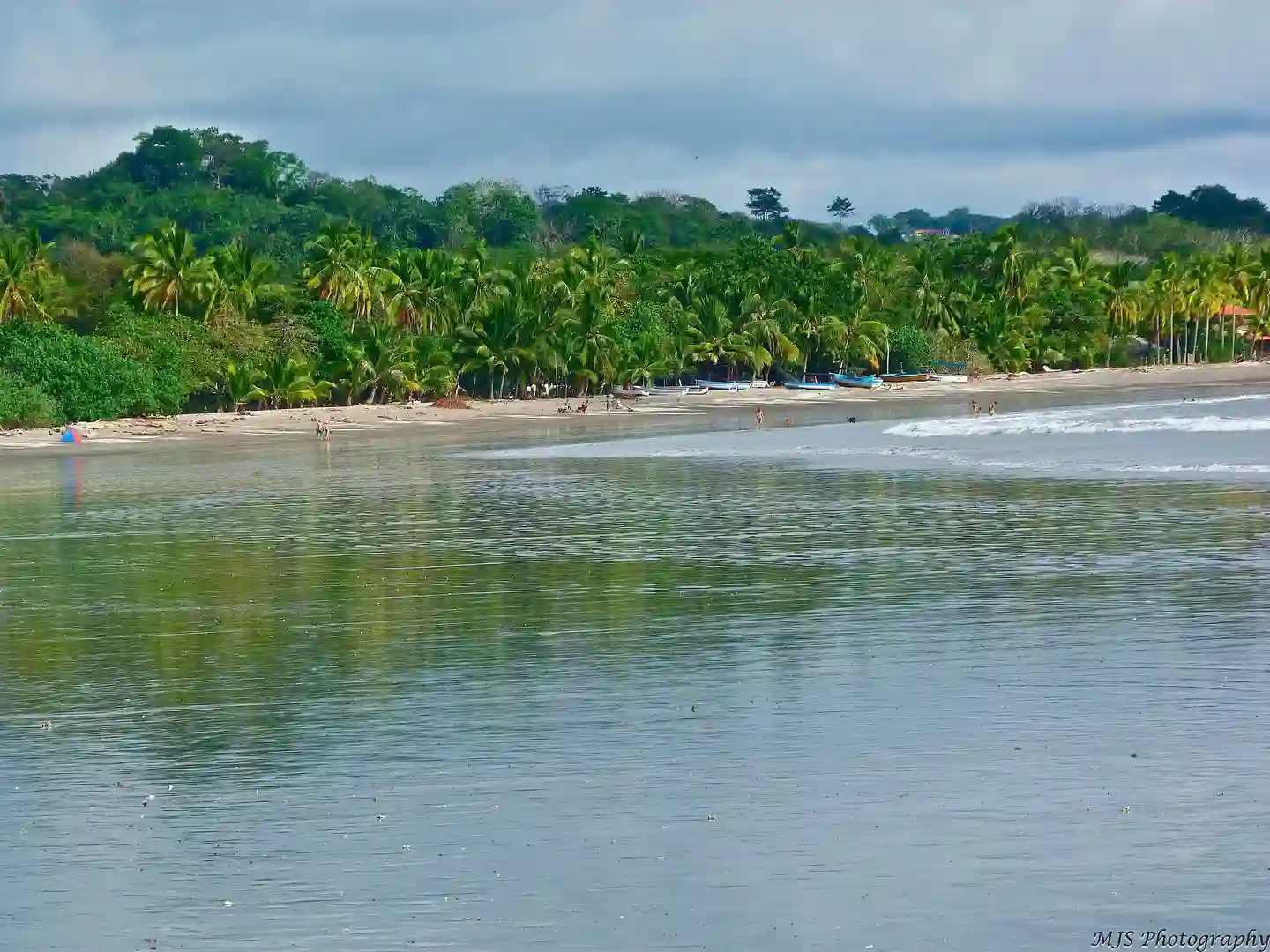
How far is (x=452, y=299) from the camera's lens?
105062 mm

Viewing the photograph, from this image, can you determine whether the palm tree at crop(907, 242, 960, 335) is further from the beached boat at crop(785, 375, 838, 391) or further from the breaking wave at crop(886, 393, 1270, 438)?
the breaking wave at crop(886, 393, 1270, 438)

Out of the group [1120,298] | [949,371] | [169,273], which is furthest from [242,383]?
[1120,298]

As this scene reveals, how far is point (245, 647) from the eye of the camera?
2247 cm

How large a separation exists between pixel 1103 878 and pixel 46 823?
809 cm

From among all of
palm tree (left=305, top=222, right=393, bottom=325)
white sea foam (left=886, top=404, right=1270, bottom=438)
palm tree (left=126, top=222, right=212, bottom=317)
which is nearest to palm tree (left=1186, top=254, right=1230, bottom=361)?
white sea foam (left=886, top=404, right=1270, bottom=438)

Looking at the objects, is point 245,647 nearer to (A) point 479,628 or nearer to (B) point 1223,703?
(A) point 479,628

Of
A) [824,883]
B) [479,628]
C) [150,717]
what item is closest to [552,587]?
[479,628]

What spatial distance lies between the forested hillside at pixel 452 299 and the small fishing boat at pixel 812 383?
1.37 m

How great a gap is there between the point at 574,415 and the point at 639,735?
258 ft

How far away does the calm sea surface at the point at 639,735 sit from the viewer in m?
12.1

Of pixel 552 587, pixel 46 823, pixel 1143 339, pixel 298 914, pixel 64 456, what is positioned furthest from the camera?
pixel 1143 339

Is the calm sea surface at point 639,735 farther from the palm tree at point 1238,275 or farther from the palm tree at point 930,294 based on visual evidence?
the palm tree at point 1238,275

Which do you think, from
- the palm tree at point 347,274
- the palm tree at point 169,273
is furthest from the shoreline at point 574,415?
the palm tree at point 347,274

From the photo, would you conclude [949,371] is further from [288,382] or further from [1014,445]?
[1014,445]
